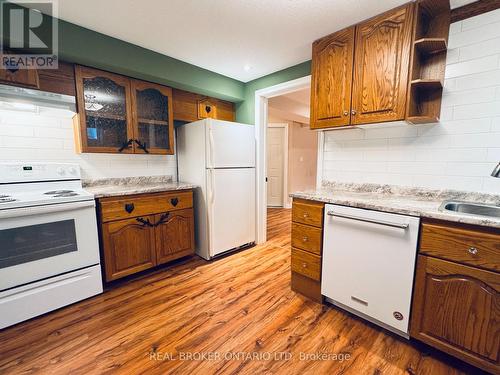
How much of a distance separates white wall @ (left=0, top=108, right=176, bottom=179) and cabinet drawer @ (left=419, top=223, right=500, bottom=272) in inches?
108

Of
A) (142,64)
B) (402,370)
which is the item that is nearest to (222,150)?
(142,64)

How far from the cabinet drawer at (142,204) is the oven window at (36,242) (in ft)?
0.86

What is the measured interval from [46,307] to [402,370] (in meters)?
2.40

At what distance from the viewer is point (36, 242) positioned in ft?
5.24

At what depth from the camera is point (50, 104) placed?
1772 mm

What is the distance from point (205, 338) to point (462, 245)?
1.60 meters

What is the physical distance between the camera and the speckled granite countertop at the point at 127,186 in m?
1.97

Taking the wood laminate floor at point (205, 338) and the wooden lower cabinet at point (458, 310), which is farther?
the wood laminate floor at point (205, 338)

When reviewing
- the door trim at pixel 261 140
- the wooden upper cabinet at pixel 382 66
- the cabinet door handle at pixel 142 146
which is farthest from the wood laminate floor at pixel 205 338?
the wooden upper cabinet at pixel 382 66

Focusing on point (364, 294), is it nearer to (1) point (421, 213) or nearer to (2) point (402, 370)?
(2) point (402, 370)

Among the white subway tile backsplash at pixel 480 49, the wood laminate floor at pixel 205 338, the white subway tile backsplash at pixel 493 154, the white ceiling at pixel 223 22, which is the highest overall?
the white ceiling at pixel 223 22

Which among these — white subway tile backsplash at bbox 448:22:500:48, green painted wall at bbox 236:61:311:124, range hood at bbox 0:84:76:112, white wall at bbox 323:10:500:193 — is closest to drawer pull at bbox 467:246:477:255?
white wall at bbox 323:10:500:193

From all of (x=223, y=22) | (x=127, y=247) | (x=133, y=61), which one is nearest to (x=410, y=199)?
(x=223, y=22)

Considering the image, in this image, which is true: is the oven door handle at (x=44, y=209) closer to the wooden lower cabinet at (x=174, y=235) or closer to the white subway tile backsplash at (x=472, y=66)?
the wooden lower cabinet at (x=174, y=235)
